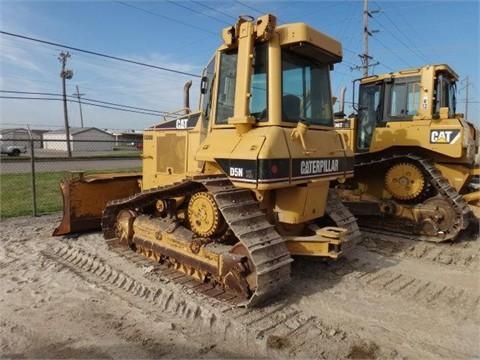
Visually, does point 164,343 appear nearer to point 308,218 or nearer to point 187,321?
point 187,321

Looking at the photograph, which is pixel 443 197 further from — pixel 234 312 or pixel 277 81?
pixel 234 312

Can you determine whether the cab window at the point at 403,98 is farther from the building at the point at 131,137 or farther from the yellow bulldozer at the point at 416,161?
the building at the point at 131,137

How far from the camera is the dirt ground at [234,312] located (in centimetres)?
367

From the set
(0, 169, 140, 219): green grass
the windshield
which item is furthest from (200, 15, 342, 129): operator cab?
(0, 169, 140, 219): green grass

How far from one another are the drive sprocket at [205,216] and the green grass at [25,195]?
5.56 meters

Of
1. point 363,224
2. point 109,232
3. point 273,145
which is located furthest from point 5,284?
point 363,224

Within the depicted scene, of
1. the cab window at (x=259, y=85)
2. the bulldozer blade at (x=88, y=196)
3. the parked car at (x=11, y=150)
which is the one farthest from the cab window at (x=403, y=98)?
the parked car at (x=11, y=150)

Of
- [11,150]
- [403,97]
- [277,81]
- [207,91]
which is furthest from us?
[11,150]

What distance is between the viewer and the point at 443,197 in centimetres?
761

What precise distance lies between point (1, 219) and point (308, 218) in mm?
6563

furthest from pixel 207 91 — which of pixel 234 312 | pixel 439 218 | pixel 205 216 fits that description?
pixel 439 218

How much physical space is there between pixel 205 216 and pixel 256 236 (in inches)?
31.5

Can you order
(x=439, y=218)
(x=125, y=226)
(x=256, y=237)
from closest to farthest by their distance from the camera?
(x=256, y=237)
(x=125, y=226)
(x=439, y=218)

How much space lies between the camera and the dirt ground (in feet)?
12.0
